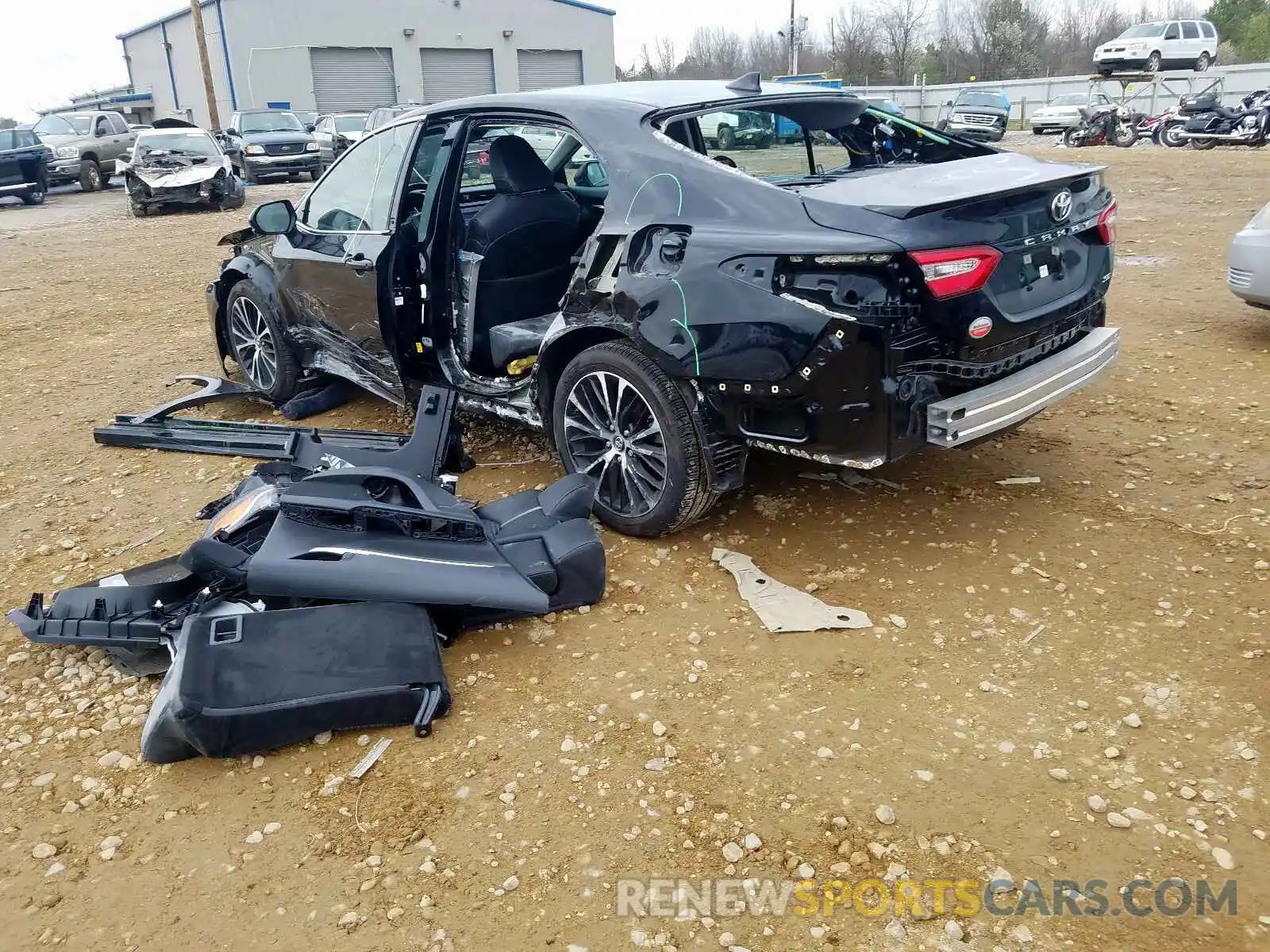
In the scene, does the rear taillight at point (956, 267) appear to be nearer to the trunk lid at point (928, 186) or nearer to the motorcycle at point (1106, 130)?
the trunk lid at point (928, 186)

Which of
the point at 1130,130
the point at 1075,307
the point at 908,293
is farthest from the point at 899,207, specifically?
the point at 1130,130

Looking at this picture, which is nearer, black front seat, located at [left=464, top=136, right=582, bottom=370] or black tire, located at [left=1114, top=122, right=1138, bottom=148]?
black front seat, located at [left=464, top=136, right=582, bottom=370]

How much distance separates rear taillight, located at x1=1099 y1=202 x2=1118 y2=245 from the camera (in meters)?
3.66

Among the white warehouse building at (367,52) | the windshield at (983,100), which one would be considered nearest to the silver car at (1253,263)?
the windshield at (983,100)

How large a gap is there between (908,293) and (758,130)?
4.31ft

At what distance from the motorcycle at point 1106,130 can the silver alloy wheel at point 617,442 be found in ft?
73.9

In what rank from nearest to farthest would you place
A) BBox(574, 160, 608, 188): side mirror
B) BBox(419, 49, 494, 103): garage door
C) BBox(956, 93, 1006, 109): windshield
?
BBox(574, 160, 608, 188): side mirror, BBox(956, 93, 1006, 109): windshield, BBox(419, 49, 494, 103): garage door

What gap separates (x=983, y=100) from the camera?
1070 inches

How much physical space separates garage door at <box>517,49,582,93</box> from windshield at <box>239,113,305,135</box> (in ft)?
A: 57.0

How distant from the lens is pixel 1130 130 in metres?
22.2

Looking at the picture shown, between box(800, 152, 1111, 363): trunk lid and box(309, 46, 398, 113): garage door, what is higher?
box(309, 46, 398, 113): garage door

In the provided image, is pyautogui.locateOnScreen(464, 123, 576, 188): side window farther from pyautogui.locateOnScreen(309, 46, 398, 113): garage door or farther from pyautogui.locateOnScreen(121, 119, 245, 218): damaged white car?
pyautogui.locateOnScreen(309, 46, 398, 113): garage door

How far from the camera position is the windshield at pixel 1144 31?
1216 inches

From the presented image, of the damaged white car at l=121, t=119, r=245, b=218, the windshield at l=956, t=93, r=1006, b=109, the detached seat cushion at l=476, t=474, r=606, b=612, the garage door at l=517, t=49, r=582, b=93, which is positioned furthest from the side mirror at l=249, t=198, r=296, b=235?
the garage door at l=517, t=49, r=582, b=93
